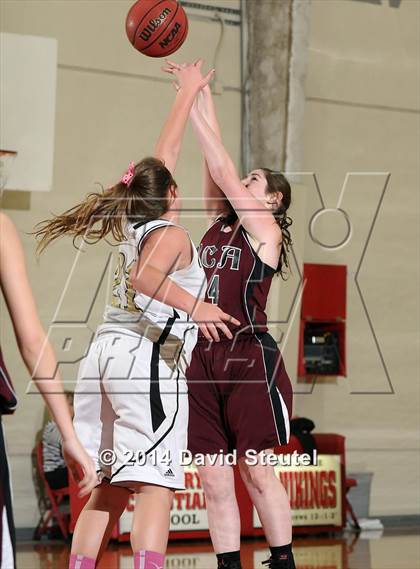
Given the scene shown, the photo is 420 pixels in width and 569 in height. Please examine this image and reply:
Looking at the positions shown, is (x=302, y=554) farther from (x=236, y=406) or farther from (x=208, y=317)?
(x=208, y=317)

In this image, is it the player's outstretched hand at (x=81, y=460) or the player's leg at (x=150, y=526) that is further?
the player's leg at (x=150, y=526)

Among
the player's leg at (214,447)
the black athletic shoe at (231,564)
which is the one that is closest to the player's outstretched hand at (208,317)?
the player's leg at (214,447)

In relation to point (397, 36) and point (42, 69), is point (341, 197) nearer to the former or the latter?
point (397, 36)

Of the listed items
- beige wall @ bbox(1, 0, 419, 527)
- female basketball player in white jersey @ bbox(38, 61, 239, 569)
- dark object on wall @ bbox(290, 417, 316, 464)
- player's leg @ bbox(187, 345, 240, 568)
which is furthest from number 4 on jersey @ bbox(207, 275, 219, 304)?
dark object on wall @ bbox(290, 417, 316, 464)

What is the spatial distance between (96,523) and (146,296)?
857 mm

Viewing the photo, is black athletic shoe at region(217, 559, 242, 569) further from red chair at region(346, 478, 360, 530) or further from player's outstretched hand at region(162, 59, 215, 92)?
red chair at region(346, 478, 360, 530)

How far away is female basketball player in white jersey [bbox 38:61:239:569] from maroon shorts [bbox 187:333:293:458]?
2.06ft

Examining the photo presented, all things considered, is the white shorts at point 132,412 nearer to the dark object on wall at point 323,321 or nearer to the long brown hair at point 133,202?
the long brown hair at point 133,202

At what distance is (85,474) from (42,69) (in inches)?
238

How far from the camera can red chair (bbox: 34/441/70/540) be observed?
7.60m

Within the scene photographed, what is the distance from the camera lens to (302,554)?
6.88 meters

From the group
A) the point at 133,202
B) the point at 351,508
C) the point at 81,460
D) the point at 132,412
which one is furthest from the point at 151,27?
the point at 351,508

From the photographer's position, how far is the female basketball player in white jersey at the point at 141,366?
3.35 metres

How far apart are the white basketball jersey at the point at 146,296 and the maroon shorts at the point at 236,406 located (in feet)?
2.26
